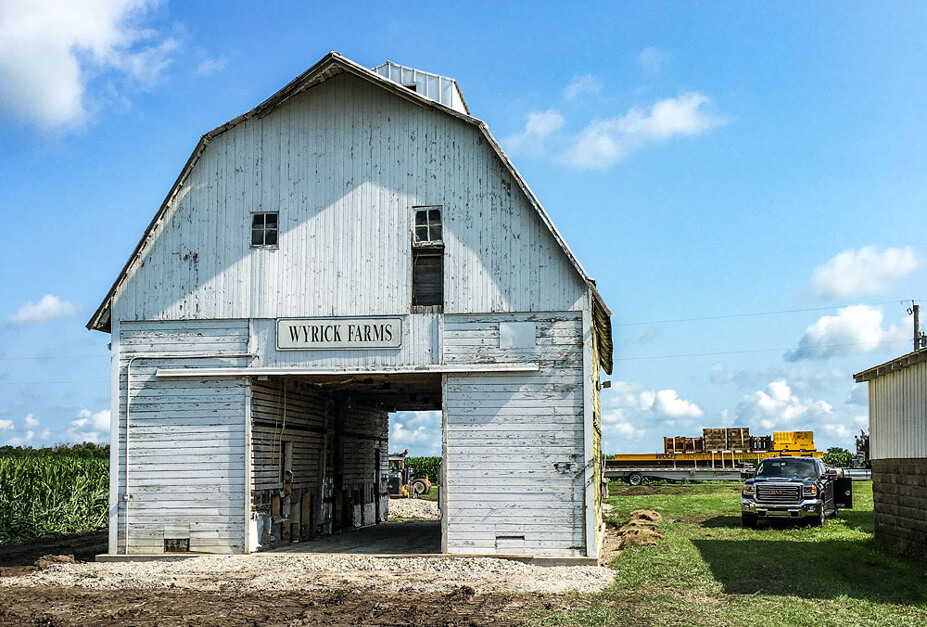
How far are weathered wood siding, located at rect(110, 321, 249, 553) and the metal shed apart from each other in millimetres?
13439

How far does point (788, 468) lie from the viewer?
2639cm

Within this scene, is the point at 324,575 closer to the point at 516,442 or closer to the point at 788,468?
the point at 516,442

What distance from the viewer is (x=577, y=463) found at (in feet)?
59.4

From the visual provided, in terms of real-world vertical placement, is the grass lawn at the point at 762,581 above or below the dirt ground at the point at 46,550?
above

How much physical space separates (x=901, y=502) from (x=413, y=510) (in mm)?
21127

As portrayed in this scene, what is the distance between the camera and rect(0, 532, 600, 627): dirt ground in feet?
41.4

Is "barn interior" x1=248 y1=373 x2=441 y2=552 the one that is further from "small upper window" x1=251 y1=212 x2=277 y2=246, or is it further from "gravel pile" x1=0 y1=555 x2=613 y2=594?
"small upper window" x1=251 y1=212 x2=277 y2=246

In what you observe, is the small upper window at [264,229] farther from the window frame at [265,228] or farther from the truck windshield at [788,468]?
the truck windshield at [788,468]

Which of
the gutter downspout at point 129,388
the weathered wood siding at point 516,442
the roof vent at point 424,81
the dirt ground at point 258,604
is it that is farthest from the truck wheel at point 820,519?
the gutter downspout at point 129,388

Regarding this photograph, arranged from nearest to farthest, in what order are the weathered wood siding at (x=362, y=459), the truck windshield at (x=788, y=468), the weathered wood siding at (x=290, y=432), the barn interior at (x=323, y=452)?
the weathered wood siding at (x=290, y=432)
the barn interior at (x=323, y=452)
the truck windshield at (x=788, y=468)
the weathered wood siding at (x=362, y=459)

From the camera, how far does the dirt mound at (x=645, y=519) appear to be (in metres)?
25.8

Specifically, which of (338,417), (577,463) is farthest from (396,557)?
(338,417)

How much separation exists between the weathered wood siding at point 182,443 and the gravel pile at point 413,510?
615 inches

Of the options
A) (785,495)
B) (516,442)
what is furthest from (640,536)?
(785,495)
